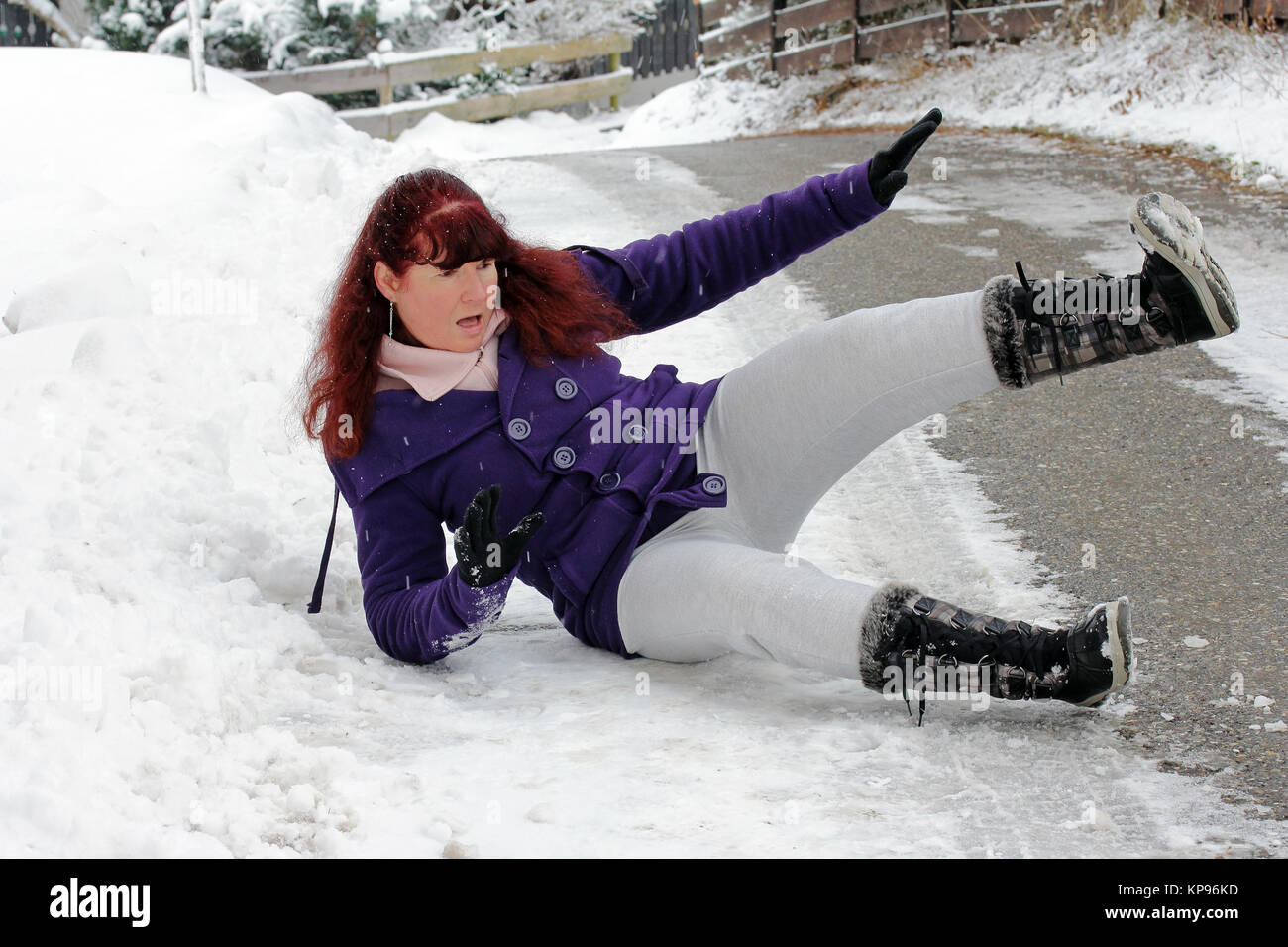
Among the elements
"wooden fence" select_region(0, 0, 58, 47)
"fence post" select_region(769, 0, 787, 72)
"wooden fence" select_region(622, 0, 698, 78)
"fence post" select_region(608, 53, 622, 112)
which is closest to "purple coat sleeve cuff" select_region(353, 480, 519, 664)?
"fence post" select_region(769, 0, 787, 72)

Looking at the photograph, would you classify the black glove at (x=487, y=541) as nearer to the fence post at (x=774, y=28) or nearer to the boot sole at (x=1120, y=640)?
the boot sole at (x=1120, y=640)

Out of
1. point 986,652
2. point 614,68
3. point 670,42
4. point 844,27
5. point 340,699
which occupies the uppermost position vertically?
point 670,42

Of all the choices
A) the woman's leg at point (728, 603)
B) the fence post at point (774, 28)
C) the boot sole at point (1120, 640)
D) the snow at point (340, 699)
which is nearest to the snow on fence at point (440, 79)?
the fence post at point (774, 28)

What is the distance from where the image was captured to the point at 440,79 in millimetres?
16922

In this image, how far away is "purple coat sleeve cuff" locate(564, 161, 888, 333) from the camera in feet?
10.2

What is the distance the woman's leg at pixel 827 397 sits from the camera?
2.74 m

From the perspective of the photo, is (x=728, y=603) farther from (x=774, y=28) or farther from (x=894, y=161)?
(x=774, y=28)

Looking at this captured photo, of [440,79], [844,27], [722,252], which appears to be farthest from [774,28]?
[722,252]

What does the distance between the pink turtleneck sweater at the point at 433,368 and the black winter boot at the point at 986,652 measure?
99 cm

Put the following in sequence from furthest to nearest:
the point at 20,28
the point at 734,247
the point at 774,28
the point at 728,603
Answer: the point at 20,28, the point at 774,28, the point at 734,247, the point at 728,603

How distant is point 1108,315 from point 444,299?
1.33 metres
